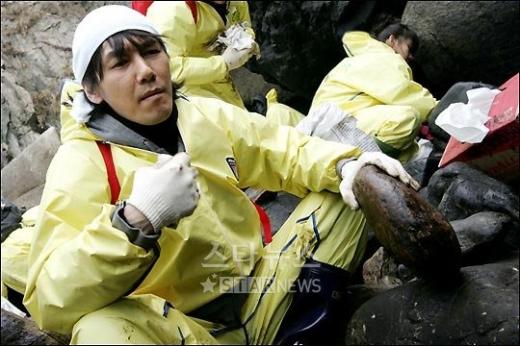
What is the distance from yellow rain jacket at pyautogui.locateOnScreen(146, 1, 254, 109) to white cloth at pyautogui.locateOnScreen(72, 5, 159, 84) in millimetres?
1869

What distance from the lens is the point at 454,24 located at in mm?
5445

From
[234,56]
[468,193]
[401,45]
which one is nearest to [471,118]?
[468,193]

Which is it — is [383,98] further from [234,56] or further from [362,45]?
[234,56]

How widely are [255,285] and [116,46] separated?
1.14m

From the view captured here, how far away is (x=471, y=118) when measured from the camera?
2.80 metres

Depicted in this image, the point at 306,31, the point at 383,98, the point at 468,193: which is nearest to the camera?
the point at 468,193

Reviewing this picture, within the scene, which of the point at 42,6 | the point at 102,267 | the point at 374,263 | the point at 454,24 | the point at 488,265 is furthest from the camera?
the point at 42,6

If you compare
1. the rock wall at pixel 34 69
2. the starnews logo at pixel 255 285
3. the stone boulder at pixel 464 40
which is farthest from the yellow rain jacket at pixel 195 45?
the starnews logo at pixel 255 285

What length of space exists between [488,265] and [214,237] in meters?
1.06

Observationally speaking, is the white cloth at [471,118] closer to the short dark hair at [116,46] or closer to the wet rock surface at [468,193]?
the wet rock surface at [468,193]

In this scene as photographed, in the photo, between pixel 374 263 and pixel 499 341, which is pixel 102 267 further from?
pixel 374 263

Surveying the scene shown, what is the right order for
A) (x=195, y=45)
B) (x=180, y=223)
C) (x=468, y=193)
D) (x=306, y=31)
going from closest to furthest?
(x=180, y=223) → (x=468, y=193) → (x=195, y=45) → (x=306, y=31)

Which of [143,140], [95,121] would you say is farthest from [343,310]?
[95,121]

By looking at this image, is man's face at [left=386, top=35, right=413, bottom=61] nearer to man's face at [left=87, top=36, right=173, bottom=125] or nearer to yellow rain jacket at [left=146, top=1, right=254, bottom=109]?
yellow rain jacket at [left=146, top=1, right=254, bottom=109]
